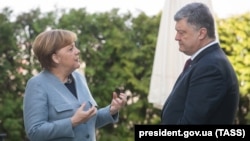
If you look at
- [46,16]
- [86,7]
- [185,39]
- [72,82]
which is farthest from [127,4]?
[185,39]

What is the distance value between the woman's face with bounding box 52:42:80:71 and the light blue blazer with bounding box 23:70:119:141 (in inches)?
3.7

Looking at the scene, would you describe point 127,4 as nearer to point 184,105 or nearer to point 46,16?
point 46,16

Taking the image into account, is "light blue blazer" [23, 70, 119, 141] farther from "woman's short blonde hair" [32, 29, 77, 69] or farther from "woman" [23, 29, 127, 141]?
"woman's short blonde hair" [32, 29, 77, 69]

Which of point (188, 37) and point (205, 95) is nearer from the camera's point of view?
point (205, 95)

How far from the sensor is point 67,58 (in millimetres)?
3652

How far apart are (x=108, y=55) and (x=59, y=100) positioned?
11.3 ft

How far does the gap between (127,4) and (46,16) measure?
1.14 metres

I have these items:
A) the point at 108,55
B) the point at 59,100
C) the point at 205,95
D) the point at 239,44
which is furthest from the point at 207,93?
the point at 239,44

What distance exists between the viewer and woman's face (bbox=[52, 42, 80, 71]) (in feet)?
12.0

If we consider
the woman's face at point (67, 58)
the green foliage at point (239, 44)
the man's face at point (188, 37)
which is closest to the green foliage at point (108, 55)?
the green foliage at point (239, 44)

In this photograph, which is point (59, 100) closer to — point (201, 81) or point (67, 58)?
point (67, 58)

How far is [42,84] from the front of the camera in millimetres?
3574

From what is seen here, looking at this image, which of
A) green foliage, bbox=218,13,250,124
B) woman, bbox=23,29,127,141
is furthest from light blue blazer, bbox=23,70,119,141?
green foliage, bbox=218,13,250,124

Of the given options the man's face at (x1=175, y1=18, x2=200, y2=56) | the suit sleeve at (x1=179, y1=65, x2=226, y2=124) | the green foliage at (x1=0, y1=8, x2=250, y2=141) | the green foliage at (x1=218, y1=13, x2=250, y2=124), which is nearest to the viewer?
the suit sleeve at (x1=179, y1=65, x2=226, y2=124)
